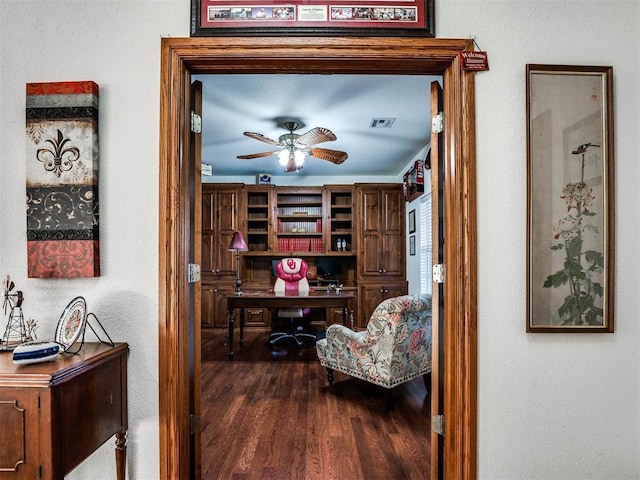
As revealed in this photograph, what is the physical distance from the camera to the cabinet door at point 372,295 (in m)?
6.15

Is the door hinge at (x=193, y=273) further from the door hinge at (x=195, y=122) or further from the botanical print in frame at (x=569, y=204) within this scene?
the botanical print in frame at (x=569, y=204)

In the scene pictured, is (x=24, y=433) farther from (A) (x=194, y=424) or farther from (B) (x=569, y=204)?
(B) (x=569, y=204)

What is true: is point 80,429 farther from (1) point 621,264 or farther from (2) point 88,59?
(1) point 621,264

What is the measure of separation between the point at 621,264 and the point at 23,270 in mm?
2740

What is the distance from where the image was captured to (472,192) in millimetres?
1674

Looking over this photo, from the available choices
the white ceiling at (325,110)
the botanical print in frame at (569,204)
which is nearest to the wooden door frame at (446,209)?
the botanical print in frame at (569,204)

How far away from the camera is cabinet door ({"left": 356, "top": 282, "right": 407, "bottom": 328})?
20.2 feet

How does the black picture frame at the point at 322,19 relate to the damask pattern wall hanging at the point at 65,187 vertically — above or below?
above

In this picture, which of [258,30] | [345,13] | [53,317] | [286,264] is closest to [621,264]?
[345,13]

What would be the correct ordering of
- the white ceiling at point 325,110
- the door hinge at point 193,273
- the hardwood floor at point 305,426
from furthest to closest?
the white ceiling at point 325,110, the hardwood floor at point 305,426, the door hinge at point 193,273

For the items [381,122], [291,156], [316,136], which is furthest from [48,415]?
[381,122]

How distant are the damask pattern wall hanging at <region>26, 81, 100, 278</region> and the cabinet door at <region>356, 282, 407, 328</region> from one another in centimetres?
489

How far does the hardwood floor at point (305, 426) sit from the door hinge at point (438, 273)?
1200mm

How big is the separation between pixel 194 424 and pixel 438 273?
1.36 metres
